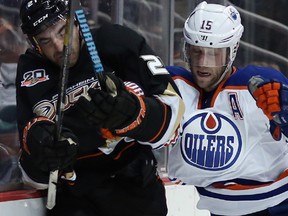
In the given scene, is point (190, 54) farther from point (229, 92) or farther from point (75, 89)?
point (75, 89)

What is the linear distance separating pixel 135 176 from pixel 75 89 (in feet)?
1.01

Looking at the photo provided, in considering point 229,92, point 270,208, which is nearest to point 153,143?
point 229,92

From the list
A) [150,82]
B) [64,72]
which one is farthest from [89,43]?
[150,82]

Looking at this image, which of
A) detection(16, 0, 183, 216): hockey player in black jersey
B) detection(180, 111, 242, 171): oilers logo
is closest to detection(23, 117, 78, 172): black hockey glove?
detection(16, 0, 183, 216): hockey player in black jersey

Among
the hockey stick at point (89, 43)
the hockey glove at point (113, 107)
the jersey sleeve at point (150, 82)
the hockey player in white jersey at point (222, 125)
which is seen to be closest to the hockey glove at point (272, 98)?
the hockey player in white jersey at point (222, 125)

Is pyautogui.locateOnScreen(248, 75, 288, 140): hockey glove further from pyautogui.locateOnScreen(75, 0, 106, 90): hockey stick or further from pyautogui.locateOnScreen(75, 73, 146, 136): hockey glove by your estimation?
pyautogui.locateOnScreen(75, 0, 106, 90): hockey stick

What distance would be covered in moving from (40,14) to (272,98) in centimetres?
68

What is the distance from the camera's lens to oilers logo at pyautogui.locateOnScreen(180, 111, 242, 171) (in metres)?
2.61

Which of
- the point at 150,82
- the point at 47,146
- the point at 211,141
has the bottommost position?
the point at 211,141

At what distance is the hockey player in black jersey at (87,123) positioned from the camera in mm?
2322

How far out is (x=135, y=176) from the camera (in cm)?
258

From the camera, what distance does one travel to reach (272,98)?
7.94ft

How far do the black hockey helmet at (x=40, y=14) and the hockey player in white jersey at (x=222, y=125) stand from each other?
0.42 metres

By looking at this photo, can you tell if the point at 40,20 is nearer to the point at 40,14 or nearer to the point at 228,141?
the point at 40,14
